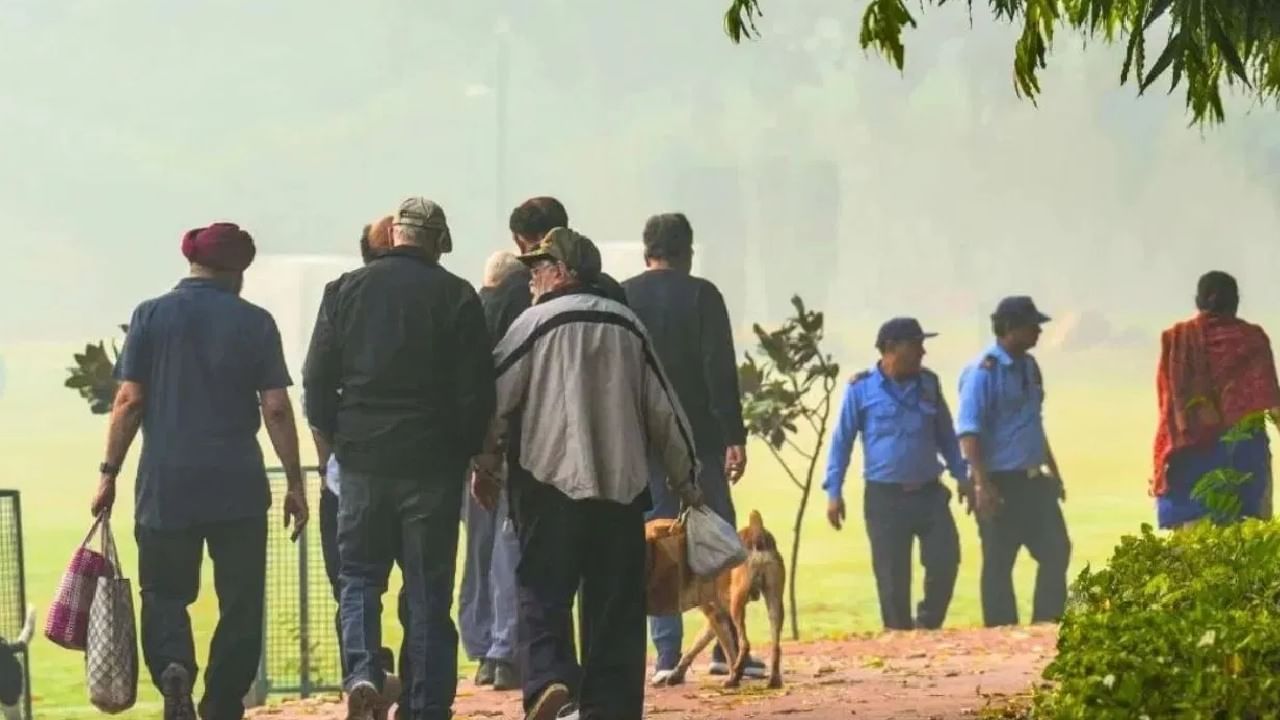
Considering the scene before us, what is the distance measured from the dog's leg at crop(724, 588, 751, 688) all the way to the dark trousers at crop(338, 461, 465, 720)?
2199 millimetres

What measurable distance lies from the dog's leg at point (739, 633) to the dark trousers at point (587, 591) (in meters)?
2.20

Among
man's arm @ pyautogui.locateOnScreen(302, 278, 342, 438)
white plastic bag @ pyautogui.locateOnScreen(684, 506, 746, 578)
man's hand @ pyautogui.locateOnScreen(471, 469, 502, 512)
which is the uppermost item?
man's arm @ pyautogui.locateOnScreen(302, 278, 342, 438)

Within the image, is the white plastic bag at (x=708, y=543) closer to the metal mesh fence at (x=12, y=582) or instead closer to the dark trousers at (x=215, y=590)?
the dark trousers at (x=215, y=590)

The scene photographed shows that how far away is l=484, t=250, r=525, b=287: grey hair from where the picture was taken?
1057 cm

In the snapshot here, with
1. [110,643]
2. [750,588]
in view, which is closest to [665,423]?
[750,588]

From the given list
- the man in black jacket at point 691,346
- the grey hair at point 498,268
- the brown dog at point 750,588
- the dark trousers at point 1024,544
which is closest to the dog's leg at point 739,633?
the brown dog at point 750,588

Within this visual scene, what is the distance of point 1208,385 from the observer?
43.7 ft

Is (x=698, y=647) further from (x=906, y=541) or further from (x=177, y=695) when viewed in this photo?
(x=906, y=541)

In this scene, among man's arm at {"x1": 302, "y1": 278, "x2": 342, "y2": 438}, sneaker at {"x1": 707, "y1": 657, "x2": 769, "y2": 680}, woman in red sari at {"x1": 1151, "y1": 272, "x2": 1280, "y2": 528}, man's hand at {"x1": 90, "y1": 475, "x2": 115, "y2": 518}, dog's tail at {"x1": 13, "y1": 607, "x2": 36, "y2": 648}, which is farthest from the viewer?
woman in red sari at {"x1": 1151, "y1": 272, "x2": 1280, "y2": 528}

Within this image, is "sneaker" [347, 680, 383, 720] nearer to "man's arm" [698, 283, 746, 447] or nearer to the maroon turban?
the maroon turban

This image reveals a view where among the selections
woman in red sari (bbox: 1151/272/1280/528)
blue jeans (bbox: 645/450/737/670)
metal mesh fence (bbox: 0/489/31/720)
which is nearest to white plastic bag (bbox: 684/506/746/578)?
blue jeans (bbox: 645/450/737/670)

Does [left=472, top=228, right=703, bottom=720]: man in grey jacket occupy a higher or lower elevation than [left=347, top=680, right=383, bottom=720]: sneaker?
higher

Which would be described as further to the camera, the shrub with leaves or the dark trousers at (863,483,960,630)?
the dark trousers at (863,483,960,630)

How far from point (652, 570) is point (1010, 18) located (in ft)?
9.24
